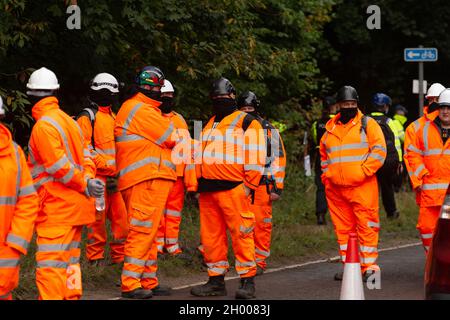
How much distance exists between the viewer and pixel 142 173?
1066 cm

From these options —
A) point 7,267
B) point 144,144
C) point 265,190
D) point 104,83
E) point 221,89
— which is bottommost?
point 7,267

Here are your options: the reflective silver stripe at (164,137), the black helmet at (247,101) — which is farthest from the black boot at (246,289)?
the black helmet at (247,101)

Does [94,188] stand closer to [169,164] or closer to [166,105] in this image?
[169,164]

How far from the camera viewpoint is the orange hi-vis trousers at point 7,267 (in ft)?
25.0

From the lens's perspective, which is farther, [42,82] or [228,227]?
[228,227]

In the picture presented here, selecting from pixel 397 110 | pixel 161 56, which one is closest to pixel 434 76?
pixel 397 110

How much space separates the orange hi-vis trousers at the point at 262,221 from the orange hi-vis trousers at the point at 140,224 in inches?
80.7

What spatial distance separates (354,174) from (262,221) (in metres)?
1.42

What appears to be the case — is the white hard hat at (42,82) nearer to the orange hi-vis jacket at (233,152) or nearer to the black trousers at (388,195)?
the orange hi-vis jacket at (233,152)

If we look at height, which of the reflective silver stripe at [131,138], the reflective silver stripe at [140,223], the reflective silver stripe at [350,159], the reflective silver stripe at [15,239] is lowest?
the reflective silver stripe at [140,223]

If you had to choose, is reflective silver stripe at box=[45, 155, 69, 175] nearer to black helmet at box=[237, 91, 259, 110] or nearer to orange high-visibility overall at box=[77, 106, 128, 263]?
orange high-visibility overall at box=[77, 106, 128, 263]

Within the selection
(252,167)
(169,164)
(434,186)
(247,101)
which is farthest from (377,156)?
(169,164)

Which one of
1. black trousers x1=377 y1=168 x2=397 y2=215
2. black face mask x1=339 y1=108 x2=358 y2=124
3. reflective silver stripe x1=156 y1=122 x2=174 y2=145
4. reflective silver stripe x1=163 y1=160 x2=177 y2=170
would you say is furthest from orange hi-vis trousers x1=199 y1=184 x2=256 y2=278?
black trousers x1=377 y1=168 x2=397 y2=215

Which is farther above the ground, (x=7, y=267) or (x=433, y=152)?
(x=433, y=152)
